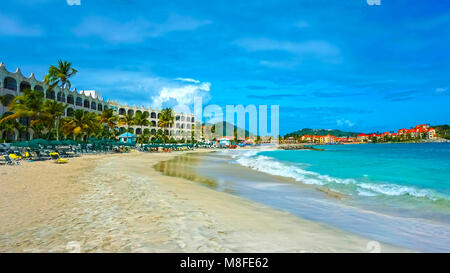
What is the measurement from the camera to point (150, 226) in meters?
5.27

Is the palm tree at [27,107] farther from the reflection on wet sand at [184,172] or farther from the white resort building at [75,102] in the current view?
the reflection on wet sand at [184,172]

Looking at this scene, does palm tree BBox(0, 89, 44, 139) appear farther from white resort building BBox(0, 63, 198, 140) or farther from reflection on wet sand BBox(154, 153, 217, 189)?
reflection on wet sand BBox(154, 153, 217, 189)

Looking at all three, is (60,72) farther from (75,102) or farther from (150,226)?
(150,226)

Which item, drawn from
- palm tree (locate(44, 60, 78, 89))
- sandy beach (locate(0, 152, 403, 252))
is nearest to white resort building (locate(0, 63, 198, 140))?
palm tree (locate(44, 60, 78, 89))

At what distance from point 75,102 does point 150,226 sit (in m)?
59.0

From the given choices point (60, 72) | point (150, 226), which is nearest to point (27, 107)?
point (60, 72)

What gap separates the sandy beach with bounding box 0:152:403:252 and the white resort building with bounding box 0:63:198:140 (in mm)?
38525

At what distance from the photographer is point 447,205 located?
32.0 feet
